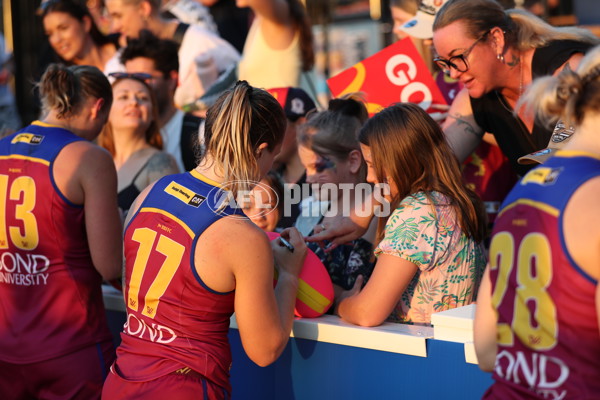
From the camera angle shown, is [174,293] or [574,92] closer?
[574,92]

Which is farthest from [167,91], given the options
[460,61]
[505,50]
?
[505,50]

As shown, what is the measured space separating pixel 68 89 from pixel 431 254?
63.1 inches

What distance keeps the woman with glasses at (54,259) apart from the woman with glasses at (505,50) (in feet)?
4.75

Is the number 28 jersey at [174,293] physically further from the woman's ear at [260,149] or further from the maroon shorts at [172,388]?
the woman's ear at [260,149]

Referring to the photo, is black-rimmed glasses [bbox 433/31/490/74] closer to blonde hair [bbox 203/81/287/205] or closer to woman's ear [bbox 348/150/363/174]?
woman's ear [bbox 348/150/363/174]

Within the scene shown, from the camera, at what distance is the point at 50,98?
298cm

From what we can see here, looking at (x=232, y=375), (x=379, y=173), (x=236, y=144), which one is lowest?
(x=232, y=375)

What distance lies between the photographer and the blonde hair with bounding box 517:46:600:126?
154cm

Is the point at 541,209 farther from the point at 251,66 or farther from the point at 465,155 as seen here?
the point at 251,66

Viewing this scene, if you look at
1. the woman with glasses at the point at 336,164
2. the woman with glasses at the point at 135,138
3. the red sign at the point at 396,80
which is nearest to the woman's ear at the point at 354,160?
the woman with glasses at the point at 336,164

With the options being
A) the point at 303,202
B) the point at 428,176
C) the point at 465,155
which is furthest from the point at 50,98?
the point at 465,155

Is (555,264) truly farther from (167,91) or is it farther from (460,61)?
(167,91)

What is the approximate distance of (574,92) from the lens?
5.11 ft

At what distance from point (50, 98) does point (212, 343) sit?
135cm
